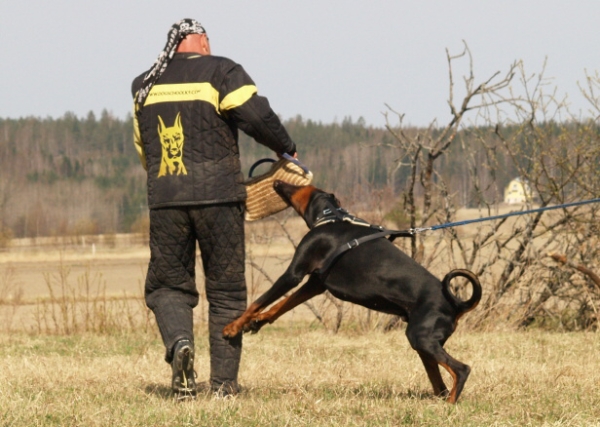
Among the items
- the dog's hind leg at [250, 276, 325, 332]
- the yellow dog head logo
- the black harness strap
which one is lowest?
the dog's hind leg at [250, 276, 325, 332]

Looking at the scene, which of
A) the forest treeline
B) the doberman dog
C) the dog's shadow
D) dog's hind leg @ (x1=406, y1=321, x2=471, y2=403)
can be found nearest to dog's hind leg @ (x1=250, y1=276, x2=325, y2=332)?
the doberman dog

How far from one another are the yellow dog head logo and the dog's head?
1.96ft

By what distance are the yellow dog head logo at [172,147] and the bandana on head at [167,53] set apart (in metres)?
0.19

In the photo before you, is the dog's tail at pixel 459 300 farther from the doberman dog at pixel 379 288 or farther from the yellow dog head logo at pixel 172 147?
the yellow dog head logo at pixel 172 147

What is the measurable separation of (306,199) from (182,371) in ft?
3.93

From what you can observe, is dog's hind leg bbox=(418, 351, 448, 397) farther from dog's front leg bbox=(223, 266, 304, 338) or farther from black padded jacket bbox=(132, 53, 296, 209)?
black padded jacket bbox=(132, 53, 296, 209)

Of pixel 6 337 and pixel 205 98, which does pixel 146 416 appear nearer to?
pixel 205 98

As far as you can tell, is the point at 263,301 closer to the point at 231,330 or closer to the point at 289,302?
the point at 289,302

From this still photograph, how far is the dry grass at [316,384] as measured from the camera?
171 inches

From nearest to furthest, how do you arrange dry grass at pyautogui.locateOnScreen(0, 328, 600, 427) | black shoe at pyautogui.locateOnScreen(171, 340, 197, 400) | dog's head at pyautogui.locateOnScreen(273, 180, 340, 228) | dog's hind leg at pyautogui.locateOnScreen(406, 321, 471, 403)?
dry grass at pyautogui.locateOnScreen(0, 328, 600, 427) < dog's hind leg at pyautogui.locateOnScreen(406, 321, 471, 403) < black shoe at pyautogui.locateOnScreen(171, 340, 197, 400) < dog's head at pyautogui.locateOnScreen(273, 180, 340, 228)

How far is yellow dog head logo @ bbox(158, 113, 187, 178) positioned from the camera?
16.5ft

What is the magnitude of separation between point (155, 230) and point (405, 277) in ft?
4.52

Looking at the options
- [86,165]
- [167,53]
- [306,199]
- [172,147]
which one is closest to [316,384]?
[306,199]

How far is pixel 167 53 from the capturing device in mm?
5164
